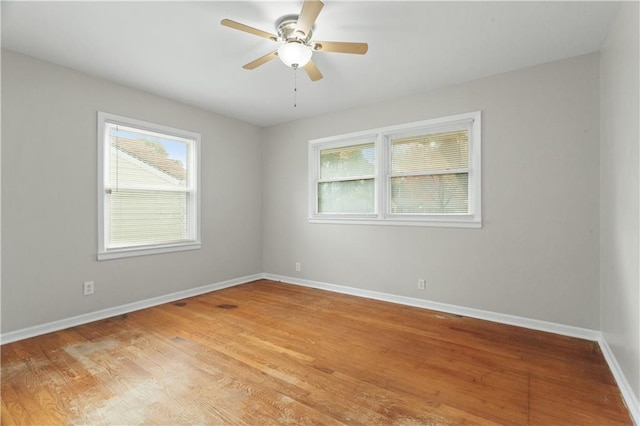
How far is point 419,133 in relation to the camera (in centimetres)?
370

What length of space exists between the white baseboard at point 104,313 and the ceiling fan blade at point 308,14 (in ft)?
11.0

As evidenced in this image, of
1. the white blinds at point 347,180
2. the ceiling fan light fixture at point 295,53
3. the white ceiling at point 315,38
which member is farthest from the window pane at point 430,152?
the ceiling fan light fixture at point 295,53

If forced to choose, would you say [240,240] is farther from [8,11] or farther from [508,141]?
[508,141]

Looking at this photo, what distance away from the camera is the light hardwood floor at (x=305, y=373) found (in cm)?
173

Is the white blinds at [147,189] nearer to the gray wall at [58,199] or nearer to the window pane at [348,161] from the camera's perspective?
the gray wall at [58,199]

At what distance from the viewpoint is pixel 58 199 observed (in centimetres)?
293

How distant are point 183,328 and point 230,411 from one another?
1.47 m

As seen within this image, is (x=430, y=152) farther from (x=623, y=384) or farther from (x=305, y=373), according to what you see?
(x=305, y=373)

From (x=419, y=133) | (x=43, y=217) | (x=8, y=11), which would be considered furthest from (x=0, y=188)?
(x=419, y=133)

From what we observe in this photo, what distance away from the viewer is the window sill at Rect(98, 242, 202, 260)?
3.28m

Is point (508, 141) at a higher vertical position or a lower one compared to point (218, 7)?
lower

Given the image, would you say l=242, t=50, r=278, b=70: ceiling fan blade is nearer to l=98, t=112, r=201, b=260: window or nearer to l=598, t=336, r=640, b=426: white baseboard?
l=98, t=112, r=201, b=260: window

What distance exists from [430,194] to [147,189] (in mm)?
3389

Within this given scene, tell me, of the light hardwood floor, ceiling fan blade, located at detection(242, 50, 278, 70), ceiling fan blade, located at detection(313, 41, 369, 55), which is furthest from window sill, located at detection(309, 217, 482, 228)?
ceiling fan blade, located at detection(242, 50, 278, 70)
